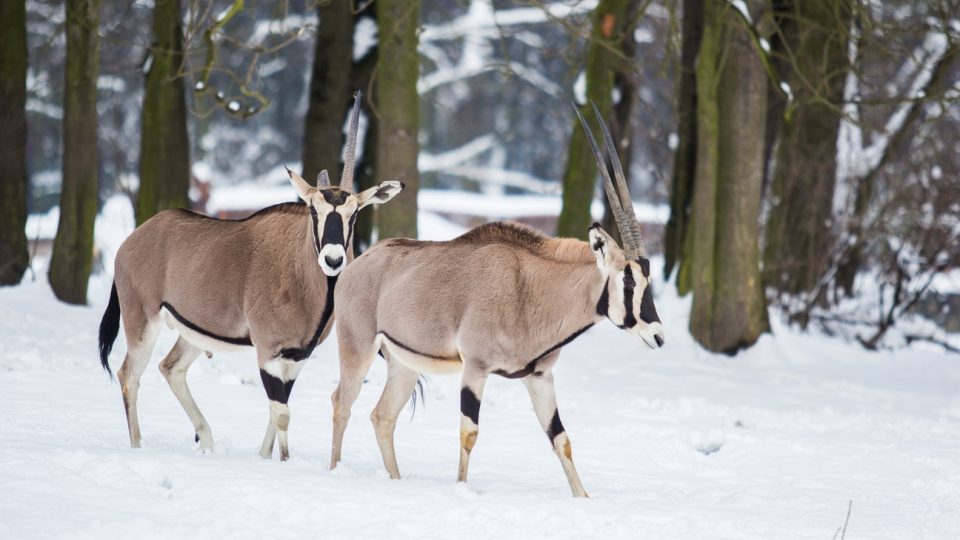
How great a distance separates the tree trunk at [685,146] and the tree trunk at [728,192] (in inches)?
47.6

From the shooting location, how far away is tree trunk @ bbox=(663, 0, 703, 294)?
51.0 feet

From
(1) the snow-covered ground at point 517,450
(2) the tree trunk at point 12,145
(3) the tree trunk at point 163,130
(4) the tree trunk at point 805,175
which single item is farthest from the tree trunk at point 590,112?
(2) the tree trunk at point 12,145

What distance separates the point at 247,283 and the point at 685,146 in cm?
924

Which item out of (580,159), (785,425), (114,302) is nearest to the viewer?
(114,302)

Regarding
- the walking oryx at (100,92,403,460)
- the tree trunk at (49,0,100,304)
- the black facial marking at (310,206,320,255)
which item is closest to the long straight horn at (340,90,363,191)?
the walking oryx at (100,92,403,460)

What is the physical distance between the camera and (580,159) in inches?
615

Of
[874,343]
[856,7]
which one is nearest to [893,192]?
[874,343]

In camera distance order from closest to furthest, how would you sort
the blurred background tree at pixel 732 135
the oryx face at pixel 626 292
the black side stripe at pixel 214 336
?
the oryx face at pixel 626 292 < the black side stripe at pixel 214 336 < the blurred background tree at pixel 732 135

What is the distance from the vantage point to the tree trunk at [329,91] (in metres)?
15.0

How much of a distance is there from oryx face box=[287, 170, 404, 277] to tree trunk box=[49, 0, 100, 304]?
7.34m

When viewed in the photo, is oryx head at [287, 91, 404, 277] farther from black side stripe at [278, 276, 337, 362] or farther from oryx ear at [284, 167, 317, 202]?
black side stripe at [278, 276, 337, 362]

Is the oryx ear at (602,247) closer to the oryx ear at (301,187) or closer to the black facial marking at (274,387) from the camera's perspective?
the oryx ear at (301,187)

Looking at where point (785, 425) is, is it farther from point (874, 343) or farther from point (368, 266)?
point (874, 343)

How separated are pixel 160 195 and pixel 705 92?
6234 millimetres
